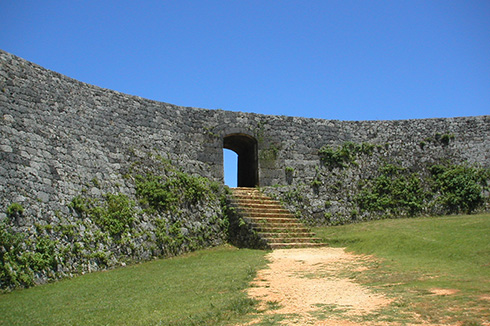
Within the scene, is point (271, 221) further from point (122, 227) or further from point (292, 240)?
point (122, 227)

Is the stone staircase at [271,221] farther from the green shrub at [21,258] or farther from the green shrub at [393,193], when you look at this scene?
the green shrub at [21,258]

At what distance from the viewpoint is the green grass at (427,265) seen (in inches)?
164

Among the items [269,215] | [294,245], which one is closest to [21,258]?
[294,245]

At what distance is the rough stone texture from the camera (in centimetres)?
863

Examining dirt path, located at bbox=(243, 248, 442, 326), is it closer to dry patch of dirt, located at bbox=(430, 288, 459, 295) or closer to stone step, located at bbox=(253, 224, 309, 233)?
dry patch of dirt, located at bbox=(430, 288, 459, 295)

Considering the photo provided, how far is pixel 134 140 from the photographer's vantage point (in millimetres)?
12125

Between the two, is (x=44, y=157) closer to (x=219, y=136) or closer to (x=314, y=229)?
(x=219, y=136)

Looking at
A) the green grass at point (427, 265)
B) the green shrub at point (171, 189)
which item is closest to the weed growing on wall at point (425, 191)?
the green grass at point (427, 265)

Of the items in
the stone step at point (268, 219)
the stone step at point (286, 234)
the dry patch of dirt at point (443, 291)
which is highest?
the stone step at point (268, 219)

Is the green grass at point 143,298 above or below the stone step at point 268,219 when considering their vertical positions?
below

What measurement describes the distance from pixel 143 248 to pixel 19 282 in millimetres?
3391

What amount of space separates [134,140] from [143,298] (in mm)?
6974

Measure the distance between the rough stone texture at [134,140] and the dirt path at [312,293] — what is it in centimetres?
486

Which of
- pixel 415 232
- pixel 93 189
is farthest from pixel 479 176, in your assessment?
pixel 93 189
